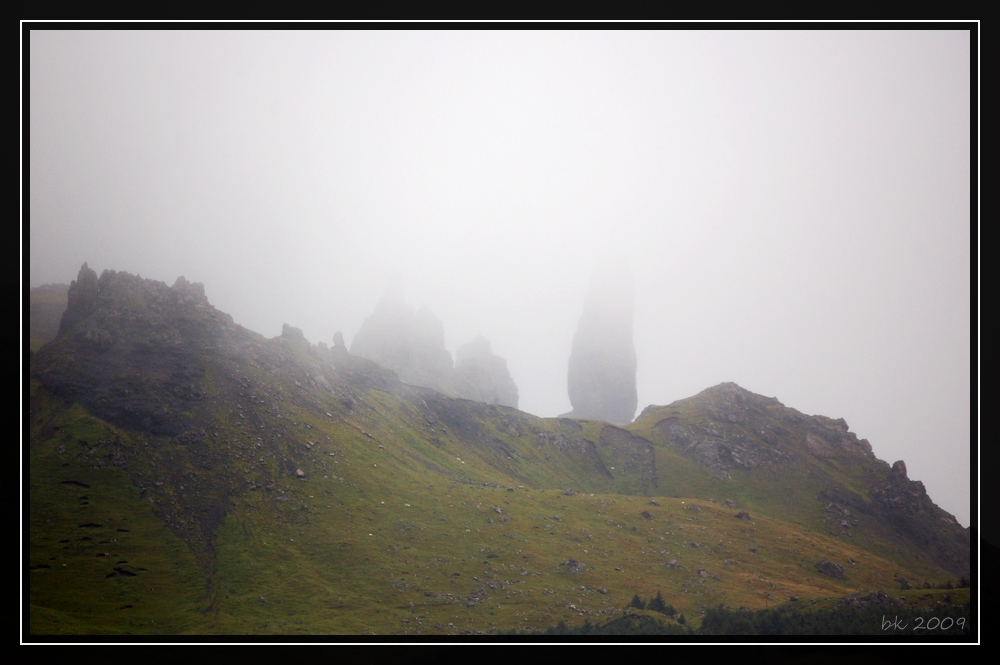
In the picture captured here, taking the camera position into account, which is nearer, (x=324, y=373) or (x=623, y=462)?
(x=324, y=373)

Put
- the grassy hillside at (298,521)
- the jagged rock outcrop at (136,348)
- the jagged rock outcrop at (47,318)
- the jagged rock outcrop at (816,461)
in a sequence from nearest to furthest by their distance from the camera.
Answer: the grassy hillside at (298,521) < the jagged rock outcrop at (136,348) < the jagged rock outcrop at (47,318) < the jagged rock outcrop at (816,461)

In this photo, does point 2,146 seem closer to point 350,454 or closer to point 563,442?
point 350,454

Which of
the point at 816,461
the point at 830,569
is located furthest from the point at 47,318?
the point at 816,461

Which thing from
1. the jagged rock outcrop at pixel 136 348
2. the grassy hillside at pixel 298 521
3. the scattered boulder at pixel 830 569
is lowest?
the scattered boulder at pixel 830 569

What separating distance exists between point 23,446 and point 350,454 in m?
53.9

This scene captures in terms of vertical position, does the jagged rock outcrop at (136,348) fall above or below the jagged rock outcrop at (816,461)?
above

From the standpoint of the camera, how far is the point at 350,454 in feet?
264

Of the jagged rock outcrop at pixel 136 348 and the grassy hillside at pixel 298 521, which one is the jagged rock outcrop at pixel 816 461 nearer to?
the grassy hillside at pixel 298 521

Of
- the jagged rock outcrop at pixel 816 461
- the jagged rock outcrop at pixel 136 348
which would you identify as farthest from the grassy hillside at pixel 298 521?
the jagged rock outcrop at pixel 816 461

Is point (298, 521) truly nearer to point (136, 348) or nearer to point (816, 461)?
point (136, 348)

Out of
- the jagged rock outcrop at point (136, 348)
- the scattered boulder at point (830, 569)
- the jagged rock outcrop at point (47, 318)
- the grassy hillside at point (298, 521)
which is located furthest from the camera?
the jagged rock outcrop at point (47, 318)
